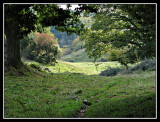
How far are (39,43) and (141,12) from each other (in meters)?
21.5

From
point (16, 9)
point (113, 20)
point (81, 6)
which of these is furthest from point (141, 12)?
point (113, 20)

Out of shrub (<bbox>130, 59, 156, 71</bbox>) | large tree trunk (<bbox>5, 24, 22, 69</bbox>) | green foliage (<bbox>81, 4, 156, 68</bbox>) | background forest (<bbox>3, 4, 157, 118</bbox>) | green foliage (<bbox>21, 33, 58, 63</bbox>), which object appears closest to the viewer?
green foliage (<bbox>81, 4, 156, 68</bbox>)

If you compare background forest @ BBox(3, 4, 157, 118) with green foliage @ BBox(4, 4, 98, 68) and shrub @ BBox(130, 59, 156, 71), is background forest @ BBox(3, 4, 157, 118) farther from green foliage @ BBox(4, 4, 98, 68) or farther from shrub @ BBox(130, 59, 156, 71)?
shrub @ BBox(130, 59, 156, 71)

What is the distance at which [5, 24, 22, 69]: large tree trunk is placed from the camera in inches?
524

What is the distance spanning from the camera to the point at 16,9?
312 inches

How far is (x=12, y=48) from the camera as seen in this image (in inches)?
557

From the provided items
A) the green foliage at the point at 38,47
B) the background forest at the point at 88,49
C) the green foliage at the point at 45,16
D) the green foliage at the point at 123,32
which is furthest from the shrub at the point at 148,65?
the green foliage at the point at 38,47

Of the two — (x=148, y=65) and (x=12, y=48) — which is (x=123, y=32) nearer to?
(x=148, y=65)

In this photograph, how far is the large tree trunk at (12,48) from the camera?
1332cm

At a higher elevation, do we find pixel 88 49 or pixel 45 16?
pixel 45 16

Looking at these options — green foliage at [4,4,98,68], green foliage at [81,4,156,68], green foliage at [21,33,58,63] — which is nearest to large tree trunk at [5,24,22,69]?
green foliage at [4,4,98,68]

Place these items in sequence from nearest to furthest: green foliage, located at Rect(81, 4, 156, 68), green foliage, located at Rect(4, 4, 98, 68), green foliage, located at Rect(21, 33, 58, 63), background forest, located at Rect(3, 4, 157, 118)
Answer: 1. green foliage, located at Rect(81, 4, 156, 68)
2. background forest, located at Rect(3, 4, 157, 118)
3. green foliage, located at Rect(4, 4, 98, 68)
4. green foliage, located at Rect(21, 33, 58, 63)

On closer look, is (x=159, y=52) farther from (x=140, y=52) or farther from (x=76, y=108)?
(x=76, y=108)

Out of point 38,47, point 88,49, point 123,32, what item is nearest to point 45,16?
point 123,32
